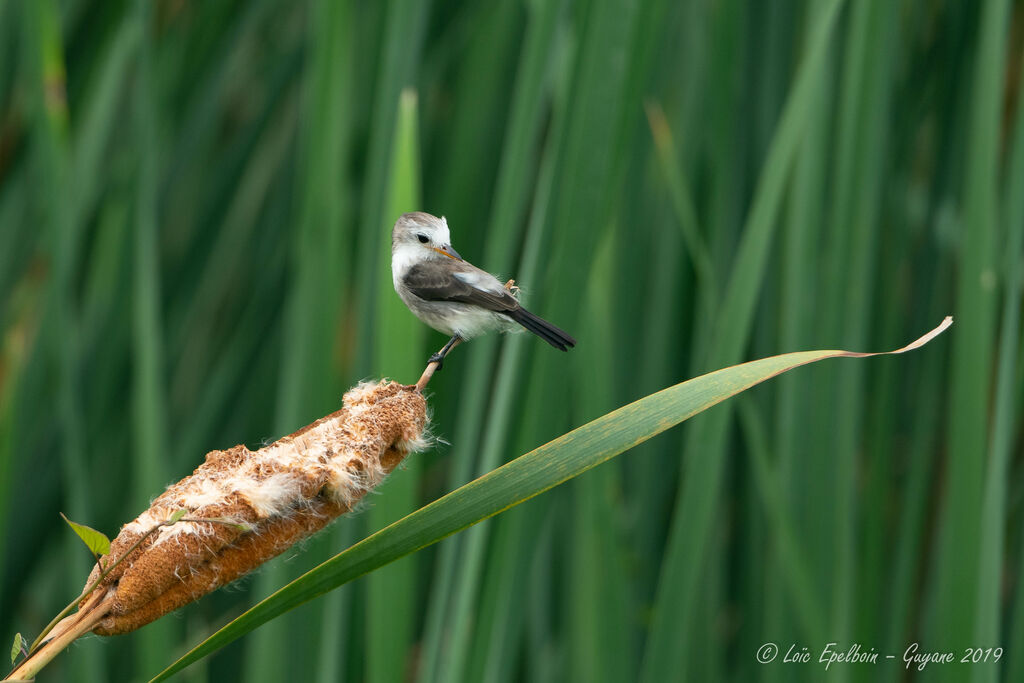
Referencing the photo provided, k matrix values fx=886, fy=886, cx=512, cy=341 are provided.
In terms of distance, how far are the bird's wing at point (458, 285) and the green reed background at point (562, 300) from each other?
8 centimetres

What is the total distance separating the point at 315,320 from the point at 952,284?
135cm

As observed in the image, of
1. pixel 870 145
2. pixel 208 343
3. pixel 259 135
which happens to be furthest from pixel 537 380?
pixel 208 343

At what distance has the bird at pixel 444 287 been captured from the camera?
0.89m

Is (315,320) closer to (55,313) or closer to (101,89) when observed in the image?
(55,313)

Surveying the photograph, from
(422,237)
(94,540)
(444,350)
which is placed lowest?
(94,540)

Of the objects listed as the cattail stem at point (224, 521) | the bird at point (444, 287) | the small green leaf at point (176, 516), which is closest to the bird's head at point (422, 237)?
the bird at point (444, 287)

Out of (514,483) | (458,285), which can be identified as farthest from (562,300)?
(514,483)

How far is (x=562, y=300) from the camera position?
103 cm

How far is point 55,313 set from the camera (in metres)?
1.46

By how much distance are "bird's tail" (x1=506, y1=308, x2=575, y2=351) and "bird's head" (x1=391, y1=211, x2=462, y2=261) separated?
0.08 m

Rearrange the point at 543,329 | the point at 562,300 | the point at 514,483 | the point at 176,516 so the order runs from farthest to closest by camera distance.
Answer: the point at 562,300 < the point at 543,329 < the point at 514,483 < the point at 176,516

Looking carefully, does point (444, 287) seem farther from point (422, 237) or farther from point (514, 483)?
point (514, 483)

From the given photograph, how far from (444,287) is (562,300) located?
16 cm

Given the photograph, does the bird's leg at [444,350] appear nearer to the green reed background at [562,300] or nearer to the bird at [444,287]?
the bird at [444,287]
